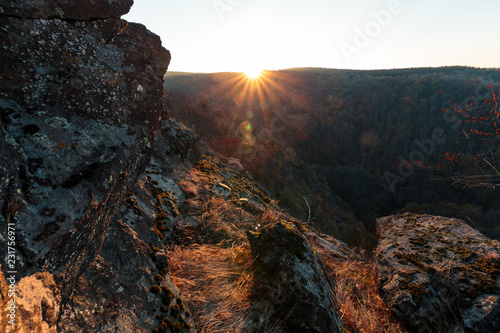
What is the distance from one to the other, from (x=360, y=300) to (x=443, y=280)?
1.36 m

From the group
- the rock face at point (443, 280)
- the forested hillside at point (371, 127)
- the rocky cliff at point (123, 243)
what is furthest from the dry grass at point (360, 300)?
the forested hillside at point (371, 127)

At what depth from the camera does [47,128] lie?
2.22 metres

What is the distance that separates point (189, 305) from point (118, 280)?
3.24ft

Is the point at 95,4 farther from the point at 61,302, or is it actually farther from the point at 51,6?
the point at 61,302

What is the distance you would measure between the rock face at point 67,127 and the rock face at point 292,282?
165 centimetres

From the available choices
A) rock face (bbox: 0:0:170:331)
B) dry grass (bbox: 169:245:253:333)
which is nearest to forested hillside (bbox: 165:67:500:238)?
dry grass (bbox: 169:245:253:333)

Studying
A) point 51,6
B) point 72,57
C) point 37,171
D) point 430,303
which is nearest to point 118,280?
point 37,171

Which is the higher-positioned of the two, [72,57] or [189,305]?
[72,57]

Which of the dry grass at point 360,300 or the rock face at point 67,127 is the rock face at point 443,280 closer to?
the dry grass at point 360,300

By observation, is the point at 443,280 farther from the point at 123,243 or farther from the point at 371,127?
the point at 371,127

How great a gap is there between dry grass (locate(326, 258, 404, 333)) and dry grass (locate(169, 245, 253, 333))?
1545mm

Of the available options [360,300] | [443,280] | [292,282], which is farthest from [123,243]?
[443,280]

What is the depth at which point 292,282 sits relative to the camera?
3.14 m

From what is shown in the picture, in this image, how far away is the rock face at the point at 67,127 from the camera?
185 cm
